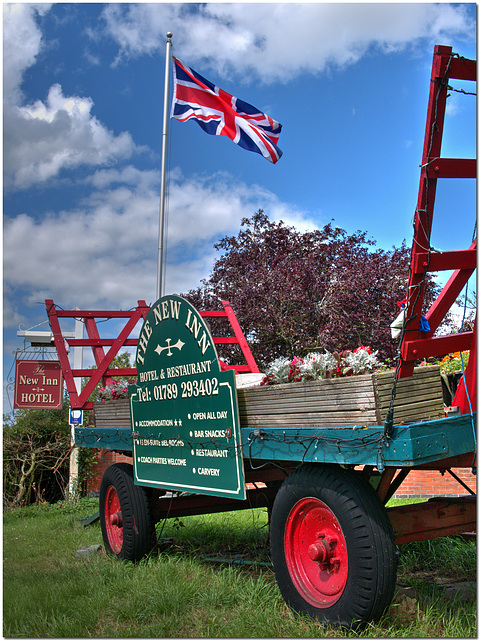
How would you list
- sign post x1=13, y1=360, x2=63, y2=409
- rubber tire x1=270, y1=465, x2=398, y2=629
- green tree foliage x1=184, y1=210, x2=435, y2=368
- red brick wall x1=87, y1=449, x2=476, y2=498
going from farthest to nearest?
1. green tree foliage x1=184, y1=210, x2=435, y2=368
2. sign post x1=13, y1=360, x2=63, y2=409
3. red brick wall x1=87, y1=449, x2=476, y2=498
4. rubber tire x1=270, y1=465, x2=398, y2=629

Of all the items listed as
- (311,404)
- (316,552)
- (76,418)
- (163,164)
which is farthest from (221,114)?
(316,552)

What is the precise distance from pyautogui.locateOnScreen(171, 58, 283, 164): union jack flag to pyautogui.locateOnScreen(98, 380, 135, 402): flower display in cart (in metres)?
4.70

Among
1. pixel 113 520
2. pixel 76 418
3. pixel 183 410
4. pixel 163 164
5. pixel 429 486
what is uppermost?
pixel 163 164

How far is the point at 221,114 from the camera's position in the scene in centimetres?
927

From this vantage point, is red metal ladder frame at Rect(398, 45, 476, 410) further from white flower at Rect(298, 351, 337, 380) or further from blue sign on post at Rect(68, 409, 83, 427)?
Answer: blue sign on post at Rect(68, 409, 83, 427)

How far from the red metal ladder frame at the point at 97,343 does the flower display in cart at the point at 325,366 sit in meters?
2.47

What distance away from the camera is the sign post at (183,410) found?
13.0 feet

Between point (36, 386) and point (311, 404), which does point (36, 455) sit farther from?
point (311, 404)

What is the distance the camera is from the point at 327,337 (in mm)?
13117

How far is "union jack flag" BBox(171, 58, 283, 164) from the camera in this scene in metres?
9.14

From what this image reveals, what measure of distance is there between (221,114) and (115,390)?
5.20 m

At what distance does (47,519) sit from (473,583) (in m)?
7.10

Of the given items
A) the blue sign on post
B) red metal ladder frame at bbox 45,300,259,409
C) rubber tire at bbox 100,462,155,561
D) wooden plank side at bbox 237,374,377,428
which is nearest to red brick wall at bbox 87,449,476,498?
the blue sign on post

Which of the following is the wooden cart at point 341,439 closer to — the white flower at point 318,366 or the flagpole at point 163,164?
the white flower at point 318,366
